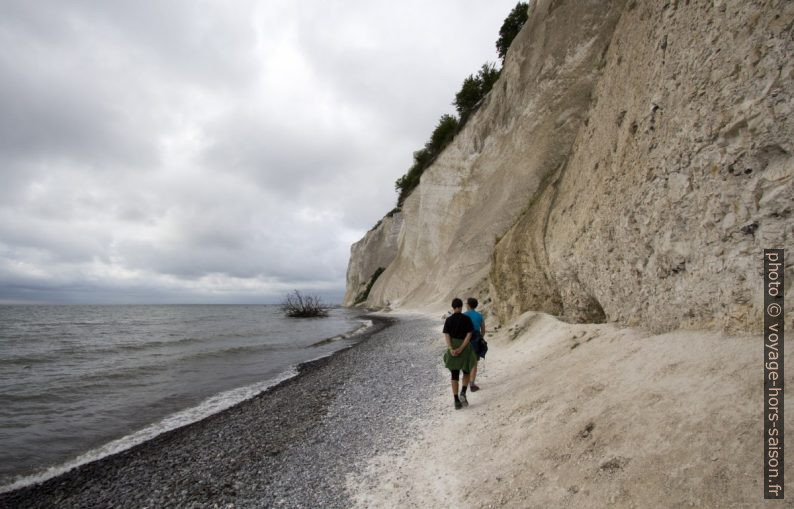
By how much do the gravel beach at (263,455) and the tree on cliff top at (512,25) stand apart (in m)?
33.4

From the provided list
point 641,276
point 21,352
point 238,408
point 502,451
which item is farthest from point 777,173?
point 21,352

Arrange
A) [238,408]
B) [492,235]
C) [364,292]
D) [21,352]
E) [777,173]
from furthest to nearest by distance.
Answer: [364,292] → [492,235] → [21,352] → [238,408] → [777,173]

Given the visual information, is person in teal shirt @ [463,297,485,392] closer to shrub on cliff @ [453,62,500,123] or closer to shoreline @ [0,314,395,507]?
shoreline @ [0,314,395,507]

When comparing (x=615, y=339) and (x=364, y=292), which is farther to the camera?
(x=364, y=292)

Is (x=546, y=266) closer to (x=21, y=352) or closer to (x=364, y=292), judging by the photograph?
(x=21, y=352)

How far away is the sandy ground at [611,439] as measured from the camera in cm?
279

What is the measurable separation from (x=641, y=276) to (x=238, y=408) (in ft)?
29.3

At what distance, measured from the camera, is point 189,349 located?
63.6ft

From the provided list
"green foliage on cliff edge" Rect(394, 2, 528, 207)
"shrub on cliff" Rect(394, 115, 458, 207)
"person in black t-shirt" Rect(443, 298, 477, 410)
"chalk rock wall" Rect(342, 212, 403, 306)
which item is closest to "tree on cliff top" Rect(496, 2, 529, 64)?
"green foliage on cliff edge" Rect(394, 2, 528, 207)

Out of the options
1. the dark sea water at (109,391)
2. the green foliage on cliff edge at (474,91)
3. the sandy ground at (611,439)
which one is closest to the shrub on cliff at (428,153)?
the green foliage on cliff edge at (474,91)

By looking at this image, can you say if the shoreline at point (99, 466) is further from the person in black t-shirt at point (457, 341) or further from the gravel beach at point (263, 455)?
the person in black t-shirt at point (457, 341)

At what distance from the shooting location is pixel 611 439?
11.6 feet

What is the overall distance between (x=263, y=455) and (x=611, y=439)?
4926 millimetres

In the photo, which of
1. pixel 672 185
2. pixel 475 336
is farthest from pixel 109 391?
pixel 672 185
